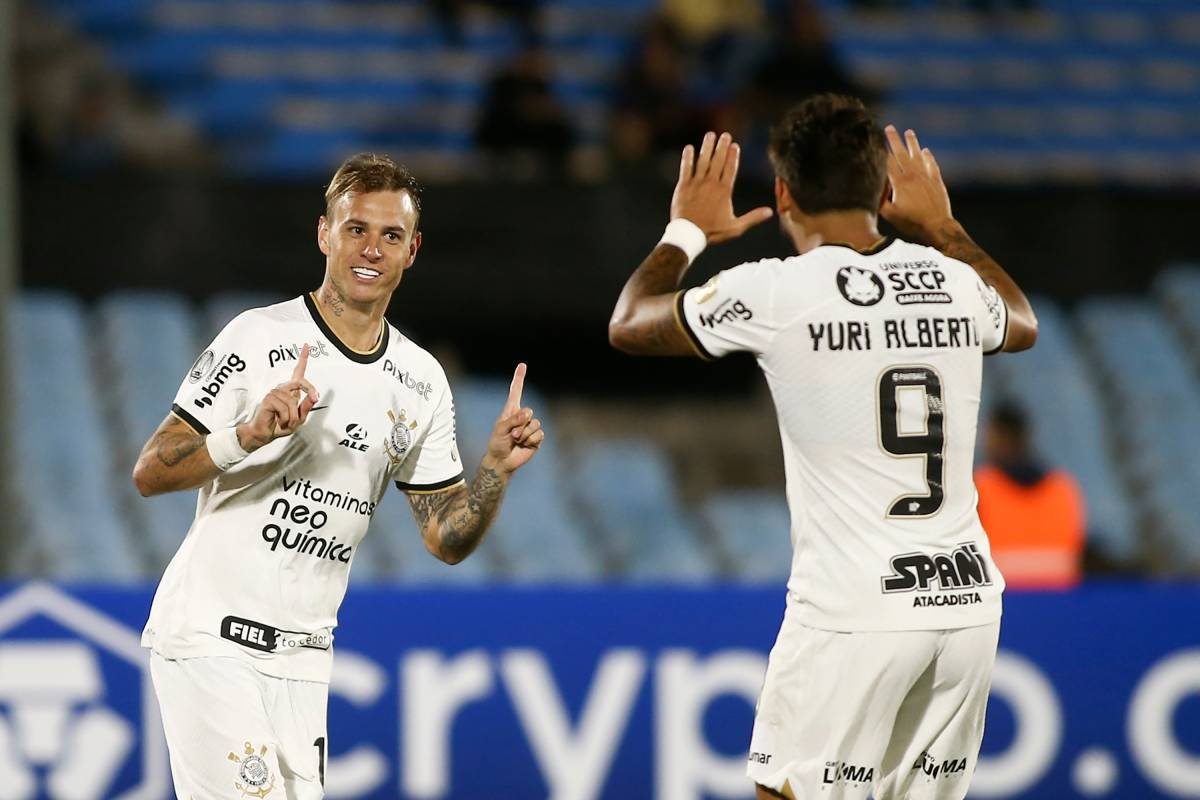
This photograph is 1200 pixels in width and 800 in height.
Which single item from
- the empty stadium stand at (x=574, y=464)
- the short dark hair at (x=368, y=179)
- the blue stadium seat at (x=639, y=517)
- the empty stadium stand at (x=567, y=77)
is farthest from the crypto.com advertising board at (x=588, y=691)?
the empty stadium stand at (x=567, y=77)

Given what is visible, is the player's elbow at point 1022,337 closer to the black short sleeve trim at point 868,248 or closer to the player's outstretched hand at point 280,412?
the black short sleeve trim at point 868,248

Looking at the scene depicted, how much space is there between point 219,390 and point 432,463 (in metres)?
0.65

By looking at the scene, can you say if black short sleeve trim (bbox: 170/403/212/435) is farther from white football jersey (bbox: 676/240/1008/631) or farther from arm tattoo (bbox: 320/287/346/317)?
white football jersey (bbox: 676/240/1008/631)

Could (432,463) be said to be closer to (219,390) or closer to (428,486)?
(428,486)

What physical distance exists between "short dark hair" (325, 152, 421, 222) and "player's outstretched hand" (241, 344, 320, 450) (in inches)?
25.1

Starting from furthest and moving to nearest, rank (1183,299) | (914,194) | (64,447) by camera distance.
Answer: (1183,299) < (64,447) < (914,194)

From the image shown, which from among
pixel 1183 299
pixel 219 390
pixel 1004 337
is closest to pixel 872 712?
pixel 1004 337

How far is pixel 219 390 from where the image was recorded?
4.61 m

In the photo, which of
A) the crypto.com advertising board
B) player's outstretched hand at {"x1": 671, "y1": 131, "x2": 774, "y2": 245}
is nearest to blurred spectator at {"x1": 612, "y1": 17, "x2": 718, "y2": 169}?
the crypto.com advertising board

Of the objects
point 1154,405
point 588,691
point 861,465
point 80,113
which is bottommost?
point 588,691

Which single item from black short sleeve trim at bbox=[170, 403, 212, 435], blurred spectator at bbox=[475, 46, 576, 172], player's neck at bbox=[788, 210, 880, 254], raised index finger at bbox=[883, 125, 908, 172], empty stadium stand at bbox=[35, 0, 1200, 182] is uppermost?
empty stadium stand at bbox=[35, 0, 1200, 182]

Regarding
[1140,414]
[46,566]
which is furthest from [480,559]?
[1140,414]

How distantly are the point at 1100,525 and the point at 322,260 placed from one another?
4935mm

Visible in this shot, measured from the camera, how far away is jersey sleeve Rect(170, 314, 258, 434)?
4.58 metres
